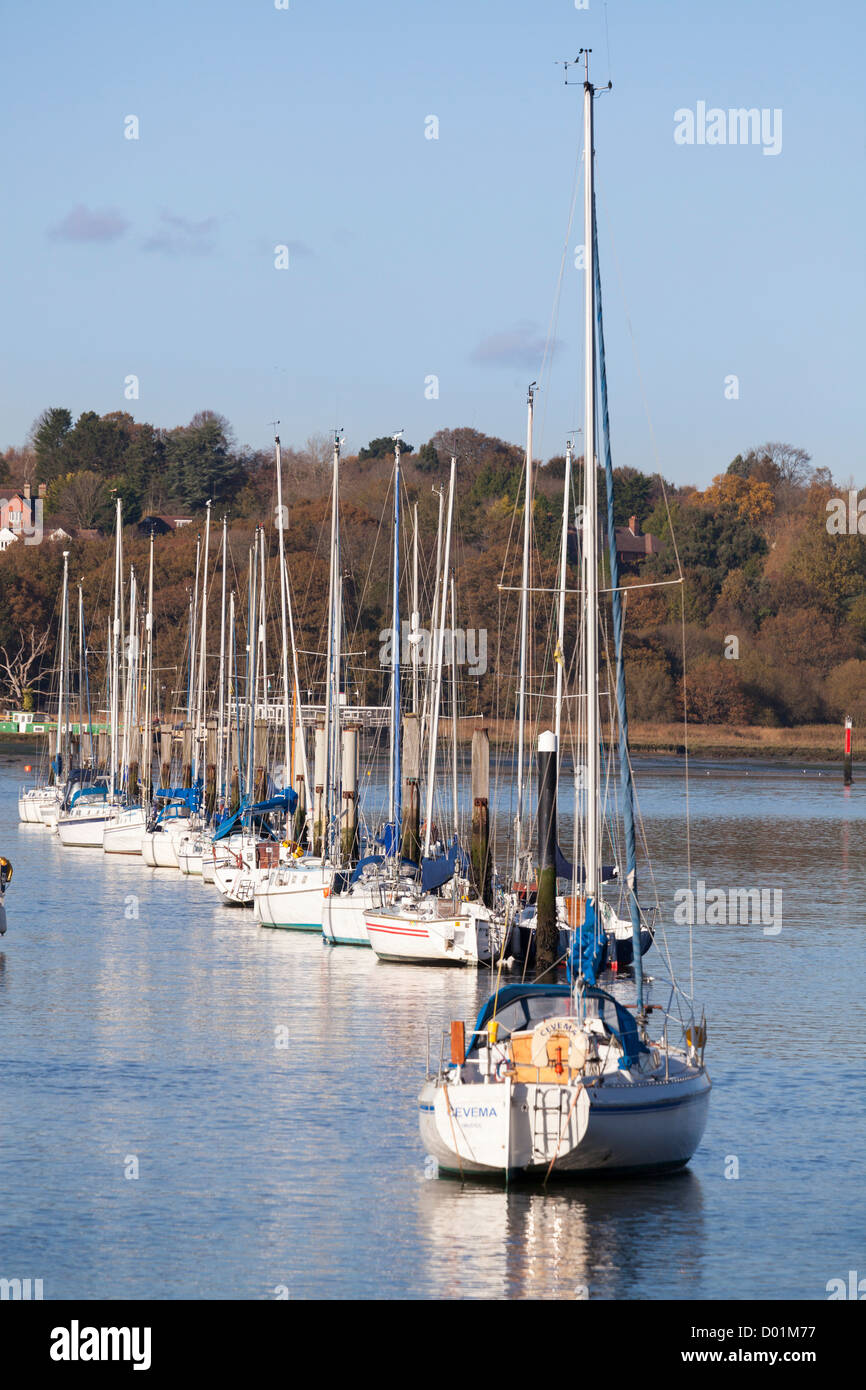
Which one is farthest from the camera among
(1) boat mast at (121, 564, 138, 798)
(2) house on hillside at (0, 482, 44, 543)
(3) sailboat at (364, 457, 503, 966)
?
(2) house on hillside at (0, 482, 44, 543)

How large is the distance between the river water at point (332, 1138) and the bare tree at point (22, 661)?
9966 centimetres

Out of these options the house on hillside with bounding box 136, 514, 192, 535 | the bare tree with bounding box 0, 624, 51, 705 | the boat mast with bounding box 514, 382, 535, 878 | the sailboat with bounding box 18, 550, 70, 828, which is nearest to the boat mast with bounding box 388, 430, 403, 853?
the boat mast with bounding box 514, 382, 535, 878

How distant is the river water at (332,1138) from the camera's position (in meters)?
20.3

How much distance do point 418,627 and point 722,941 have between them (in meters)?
12.4

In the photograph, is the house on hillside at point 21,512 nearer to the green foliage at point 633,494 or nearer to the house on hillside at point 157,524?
the house on hillside at point 157,524

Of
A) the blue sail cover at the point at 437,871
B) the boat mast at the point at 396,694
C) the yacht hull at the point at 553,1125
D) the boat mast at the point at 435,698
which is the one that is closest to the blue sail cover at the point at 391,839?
the boat mast at the point at 396,694

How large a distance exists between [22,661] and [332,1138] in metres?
128

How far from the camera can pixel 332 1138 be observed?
1009 inches

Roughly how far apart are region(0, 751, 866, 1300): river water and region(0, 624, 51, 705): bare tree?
99.7m

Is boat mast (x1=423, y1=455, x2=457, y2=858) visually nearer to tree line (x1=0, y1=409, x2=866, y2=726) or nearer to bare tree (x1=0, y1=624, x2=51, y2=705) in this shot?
tree line (x1=0, y1=409, x2=866, y2=726)

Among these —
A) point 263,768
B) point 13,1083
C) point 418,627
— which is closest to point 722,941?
point 418,627

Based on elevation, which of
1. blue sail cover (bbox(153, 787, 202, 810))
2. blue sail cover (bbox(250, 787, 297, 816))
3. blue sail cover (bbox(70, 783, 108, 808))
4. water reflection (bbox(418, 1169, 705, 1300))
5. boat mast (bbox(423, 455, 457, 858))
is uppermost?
boat mast (bbox(423, 455, 457, 858))

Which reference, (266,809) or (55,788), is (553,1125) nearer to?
(266,809)

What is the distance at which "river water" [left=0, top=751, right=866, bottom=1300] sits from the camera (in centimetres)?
2027
